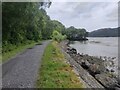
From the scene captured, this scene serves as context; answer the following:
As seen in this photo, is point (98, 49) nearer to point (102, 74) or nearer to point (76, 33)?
point (102, 74)

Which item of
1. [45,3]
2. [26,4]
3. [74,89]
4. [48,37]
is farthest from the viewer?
[48,37]

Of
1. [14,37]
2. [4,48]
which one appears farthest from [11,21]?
[14,37]

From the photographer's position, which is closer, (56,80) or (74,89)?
(74,89)

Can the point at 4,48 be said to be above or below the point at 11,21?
below

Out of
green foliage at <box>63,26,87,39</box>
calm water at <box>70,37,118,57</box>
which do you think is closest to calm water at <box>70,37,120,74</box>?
calm water at <box>70,37,118,57</box>

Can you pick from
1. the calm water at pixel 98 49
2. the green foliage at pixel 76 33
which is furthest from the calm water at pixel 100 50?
the green foliage at pixel 76 33

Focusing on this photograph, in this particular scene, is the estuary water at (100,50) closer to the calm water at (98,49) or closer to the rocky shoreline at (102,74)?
the calm water at (98,49)

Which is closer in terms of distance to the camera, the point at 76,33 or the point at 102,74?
the point at 102,74

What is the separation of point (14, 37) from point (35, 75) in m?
25.7

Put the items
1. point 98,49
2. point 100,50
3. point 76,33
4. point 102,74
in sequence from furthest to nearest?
1. point 76,33
2. point 98,49
3. point 100,50
4. point 102,74

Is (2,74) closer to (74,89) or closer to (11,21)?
(74,89)

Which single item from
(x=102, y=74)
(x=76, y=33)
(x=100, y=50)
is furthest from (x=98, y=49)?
(x=76, y=33)

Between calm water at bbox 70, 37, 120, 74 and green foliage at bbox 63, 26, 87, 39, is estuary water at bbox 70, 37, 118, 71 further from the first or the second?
green foliage at bbox 63, 26, 87, 39

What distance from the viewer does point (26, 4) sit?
2788 cm
